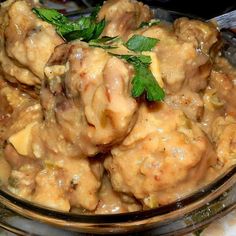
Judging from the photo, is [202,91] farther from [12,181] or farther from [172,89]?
[12,181]

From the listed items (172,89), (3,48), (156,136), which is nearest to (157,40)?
(172,89)

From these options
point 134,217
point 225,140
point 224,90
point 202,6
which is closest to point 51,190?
point 134,217

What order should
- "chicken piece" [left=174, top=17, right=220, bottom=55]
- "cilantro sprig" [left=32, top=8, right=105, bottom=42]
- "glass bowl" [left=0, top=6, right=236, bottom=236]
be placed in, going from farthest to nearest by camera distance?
1. "chicken piece" [left=174, top=17, right=220, bottom=55]
2. "cilantro sprig" [left=32, top=8, right=105, bottom=42]
3. "glass bowl" [left=0, top=6, right=236, bottom=236]

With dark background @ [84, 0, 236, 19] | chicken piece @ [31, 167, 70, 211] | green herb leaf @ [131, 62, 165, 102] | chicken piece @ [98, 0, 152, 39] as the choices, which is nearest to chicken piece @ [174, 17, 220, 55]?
chicken piece @ [98, 0, 152, 39]

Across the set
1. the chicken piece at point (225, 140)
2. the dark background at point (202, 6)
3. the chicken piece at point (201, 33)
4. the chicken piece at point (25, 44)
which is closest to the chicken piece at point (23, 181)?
the chicken piece at point (25, 44)

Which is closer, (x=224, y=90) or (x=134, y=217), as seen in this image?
(x=134, y=217)

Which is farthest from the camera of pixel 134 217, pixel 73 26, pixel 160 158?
pixel 73 26

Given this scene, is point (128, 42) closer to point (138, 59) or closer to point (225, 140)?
point (138, 59)

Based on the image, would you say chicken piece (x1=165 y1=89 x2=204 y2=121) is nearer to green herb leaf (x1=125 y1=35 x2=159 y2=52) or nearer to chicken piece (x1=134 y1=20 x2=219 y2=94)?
chicken piece (x1=134 y1=20 x2=219 y2=94)
